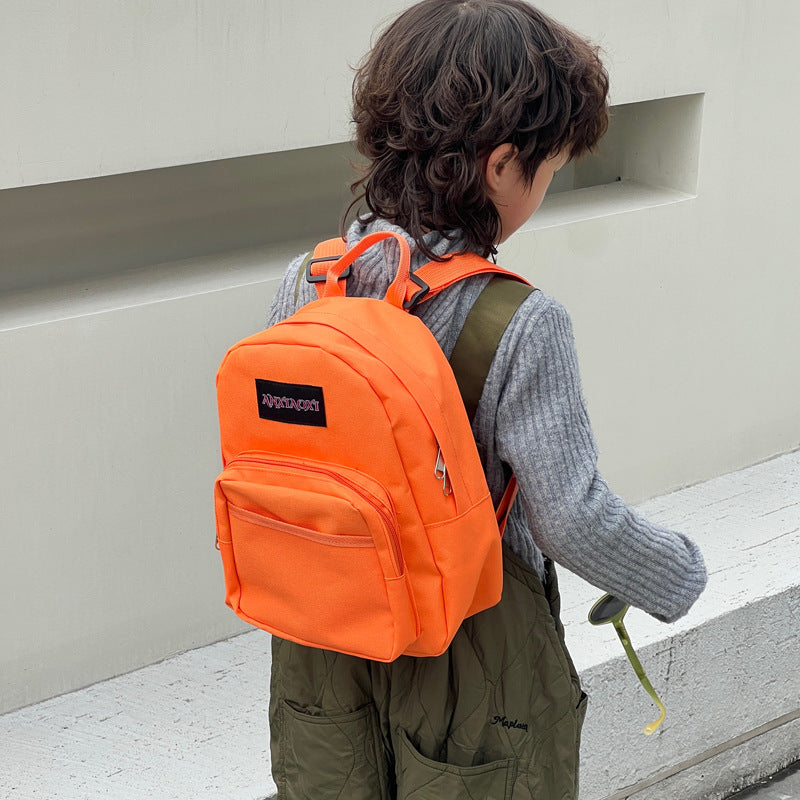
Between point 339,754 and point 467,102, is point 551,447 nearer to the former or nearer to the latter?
point 467,102

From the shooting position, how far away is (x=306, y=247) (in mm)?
2570

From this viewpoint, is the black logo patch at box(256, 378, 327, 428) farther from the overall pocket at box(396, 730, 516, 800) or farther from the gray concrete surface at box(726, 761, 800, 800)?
the gray concrete surface at box(726, 761, 800, 800)

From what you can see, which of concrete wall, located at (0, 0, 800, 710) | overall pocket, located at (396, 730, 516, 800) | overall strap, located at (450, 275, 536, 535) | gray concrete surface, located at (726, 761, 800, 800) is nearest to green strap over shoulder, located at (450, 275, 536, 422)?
overall strap, located at (450, 275, 536, 535)

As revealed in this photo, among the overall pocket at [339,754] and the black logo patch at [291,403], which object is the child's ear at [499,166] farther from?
the overall pocket at [339,754]

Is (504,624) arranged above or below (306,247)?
below

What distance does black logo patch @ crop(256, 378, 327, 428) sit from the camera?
119 centimetres

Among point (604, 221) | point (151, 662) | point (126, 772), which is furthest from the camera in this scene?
point (604, 221)

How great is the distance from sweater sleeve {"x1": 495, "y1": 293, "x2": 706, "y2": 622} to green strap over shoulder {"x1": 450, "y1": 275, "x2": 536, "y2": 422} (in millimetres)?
17

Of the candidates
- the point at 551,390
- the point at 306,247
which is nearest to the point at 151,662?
the point at 306,247

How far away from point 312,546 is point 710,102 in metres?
2.13

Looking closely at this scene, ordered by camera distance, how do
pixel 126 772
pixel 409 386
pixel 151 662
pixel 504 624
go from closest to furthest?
pixel 409 386
pixel 504 624
pixel 126 772
pixel 151 662

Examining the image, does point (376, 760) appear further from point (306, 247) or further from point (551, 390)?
point (306, 247)

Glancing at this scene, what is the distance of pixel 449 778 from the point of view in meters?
1.36

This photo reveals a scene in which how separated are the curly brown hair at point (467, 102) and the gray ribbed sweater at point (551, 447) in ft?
0.17
